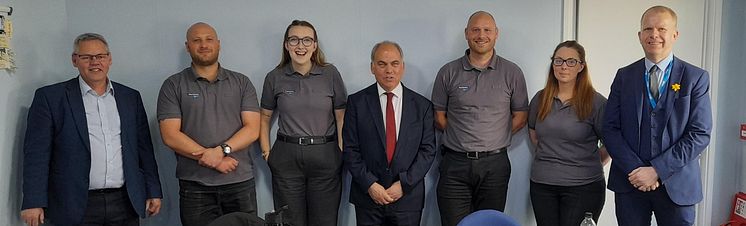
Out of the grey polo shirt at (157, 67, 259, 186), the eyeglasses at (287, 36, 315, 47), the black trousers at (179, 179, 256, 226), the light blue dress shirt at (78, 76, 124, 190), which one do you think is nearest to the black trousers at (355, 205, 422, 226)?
the black trousers at (179, 179, 256, 226)

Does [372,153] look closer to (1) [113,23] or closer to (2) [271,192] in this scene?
(2) [271,192]

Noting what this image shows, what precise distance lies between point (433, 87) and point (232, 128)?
127 cm

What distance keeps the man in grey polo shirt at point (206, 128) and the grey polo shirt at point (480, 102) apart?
117cm

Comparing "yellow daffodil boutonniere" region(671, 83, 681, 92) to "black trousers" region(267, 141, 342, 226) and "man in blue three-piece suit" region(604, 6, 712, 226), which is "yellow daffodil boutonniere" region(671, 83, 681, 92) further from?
"black trousers" region(267, 141, 342, 226)

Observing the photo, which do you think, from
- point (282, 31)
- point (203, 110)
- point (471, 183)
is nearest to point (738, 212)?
point (471, 183)

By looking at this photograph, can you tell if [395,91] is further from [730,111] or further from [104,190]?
[730,111]

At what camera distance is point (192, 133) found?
2.99m

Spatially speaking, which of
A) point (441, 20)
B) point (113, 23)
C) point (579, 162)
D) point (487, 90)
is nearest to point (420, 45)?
point (441, 20)

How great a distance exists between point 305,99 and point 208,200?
0.81 m

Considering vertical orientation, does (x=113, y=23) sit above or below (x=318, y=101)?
above

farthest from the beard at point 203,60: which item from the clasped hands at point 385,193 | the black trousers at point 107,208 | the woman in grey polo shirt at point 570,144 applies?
the woman in grey polo shirt at point 570,144

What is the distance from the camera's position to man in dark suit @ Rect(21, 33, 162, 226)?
2.64 metres

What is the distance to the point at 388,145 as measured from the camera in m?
3.00

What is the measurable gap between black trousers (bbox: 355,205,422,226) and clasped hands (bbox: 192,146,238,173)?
2.64 feet
